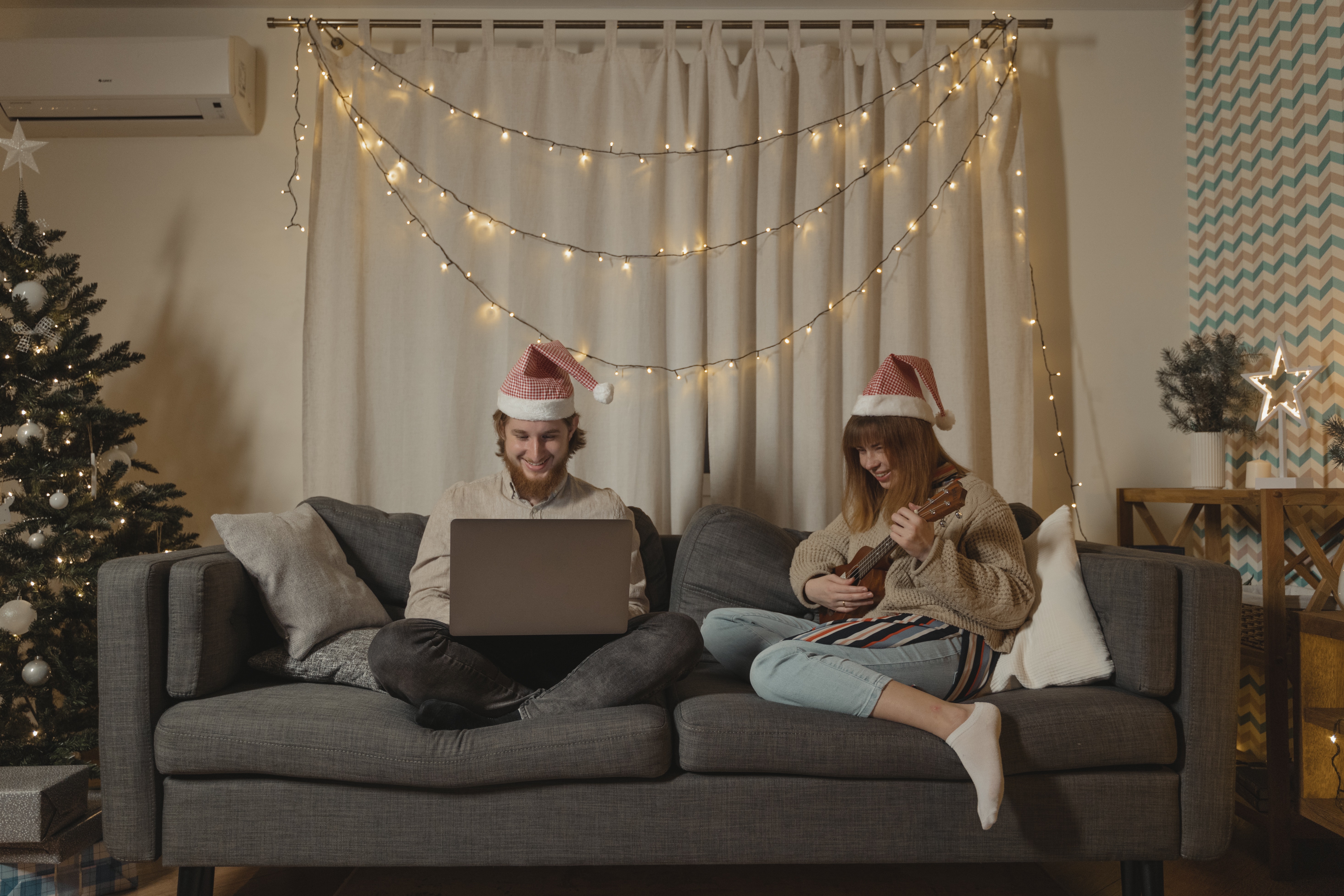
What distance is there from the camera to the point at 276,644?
72.3 inches

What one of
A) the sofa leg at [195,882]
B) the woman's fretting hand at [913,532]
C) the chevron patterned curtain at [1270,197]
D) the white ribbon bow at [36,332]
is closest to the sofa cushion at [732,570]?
the woman's fretting hand at [913,532]

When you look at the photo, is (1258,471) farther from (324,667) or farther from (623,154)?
(324,667)

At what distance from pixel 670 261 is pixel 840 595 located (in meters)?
1.27

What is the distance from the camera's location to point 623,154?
264 centimetres

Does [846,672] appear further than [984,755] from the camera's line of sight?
Yes

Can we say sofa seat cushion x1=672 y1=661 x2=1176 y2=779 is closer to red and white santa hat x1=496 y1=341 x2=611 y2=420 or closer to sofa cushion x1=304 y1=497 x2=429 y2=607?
red and white santa hat x1=496 y1=341 x2=611 y2=420

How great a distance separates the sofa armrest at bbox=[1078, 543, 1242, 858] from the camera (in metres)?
1.49

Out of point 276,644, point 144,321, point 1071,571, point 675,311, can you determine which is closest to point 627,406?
point 675,311

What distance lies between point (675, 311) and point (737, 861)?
5.40ft

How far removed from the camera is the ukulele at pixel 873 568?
1.73 m

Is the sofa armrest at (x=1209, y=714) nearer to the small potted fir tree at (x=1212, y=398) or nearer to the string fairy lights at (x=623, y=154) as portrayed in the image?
the small potted fir tree at (x=1212, y=398)

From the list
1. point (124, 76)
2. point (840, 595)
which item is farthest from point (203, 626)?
point (124, 76)

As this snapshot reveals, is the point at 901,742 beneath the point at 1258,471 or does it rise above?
beneath

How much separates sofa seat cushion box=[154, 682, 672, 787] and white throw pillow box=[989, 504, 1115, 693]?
712 millimetres
